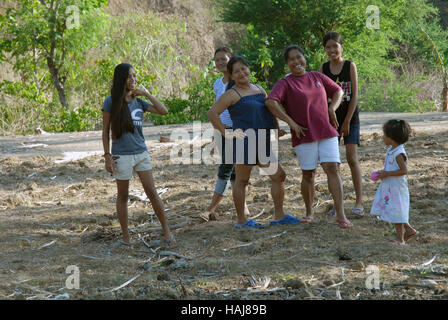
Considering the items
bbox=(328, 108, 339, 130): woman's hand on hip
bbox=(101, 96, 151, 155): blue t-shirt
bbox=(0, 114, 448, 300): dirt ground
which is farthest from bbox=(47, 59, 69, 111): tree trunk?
bbox=(328, 108, 339, 130): woman's hand on hip

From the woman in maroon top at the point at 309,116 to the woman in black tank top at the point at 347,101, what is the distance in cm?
29

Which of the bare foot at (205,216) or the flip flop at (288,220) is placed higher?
the flip flop at (288,220)

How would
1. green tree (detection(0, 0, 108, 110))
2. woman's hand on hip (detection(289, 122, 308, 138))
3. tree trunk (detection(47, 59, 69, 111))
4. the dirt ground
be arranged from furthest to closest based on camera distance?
tree trunk (detection(47, 59, 69, 111)) → green tree (detection(0, 0, 108, 110)) → woman's hand on hip (detection(289, 122, 308, 138)) → the dirt ground

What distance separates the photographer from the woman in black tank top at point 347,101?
4840mm

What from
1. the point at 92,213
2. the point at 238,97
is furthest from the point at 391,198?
the point at 92,213

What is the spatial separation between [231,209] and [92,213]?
143 cm

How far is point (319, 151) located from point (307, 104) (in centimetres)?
40

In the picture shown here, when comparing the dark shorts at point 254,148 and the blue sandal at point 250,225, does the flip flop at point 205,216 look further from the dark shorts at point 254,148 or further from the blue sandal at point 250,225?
the dark shorts at point 254,148

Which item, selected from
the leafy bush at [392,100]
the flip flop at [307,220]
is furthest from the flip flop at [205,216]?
the leafy bush at [392,100]

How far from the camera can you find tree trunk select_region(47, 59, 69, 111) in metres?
12.5

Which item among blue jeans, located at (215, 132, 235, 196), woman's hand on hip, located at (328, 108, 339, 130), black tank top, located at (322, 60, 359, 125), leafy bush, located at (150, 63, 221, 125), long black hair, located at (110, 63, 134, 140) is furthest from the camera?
leafy bush, located at (150, 63, 221, 125)

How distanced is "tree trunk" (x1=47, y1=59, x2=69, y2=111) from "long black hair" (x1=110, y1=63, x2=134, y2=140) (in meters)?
8.66

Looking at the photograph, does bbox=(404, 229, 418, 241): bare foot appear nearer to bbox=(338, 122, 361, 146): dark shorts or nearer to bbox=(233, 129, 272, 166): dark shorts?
bbox=(338, 122, 361, 146): dark shorts
